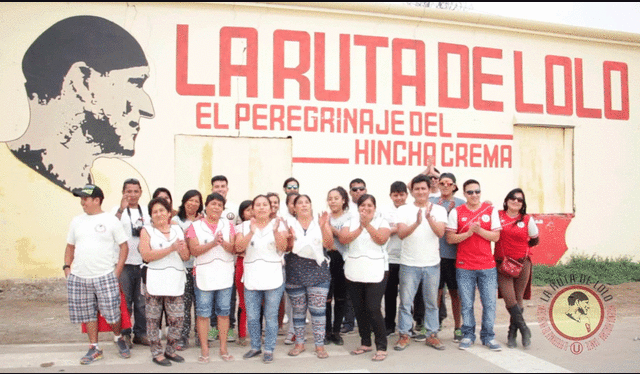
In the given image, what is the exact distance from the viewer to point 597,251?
10203 millimetres

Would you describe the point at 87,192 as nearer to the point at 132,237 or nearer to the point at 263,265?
the point at 132,237

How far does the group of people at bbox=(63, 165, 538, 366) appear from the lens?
4.75 metres

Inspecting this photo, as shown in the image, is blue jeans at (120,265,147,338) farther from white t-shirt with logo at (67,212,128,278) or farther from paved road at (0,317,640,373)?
white t-shirt with logo at (67,212,128,278)

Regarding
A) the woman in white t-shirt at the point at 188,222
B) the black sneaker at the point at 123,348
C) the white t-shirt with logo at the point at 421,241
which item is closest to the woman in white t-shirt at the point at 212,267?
the woman in white t-shirt at the point at 188,222

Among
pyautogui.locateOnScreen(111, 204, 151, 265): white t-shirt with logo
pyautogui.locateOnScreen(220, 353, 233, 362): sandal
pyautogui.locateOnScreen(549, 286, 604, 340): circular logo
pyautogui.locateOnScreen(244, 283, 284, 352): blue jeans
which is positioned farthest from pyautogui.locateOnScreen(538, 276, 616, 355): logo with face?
pyautogui.locateOnScreen(111, 204, 151, 265): white t-shirt with logo

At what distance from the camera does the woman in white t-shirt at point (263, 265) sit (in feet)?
15.5

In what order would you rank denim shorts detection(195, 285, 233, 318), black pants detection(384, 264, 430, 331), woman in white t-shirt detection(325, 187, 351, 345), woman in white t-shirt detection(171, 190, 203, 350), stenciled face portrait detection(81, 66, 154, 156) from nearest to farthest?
1. denim shorts detection(195, 285, 233, 318)
2. woman in white t-shirt detection(325, 187, 351, 345)
3. woman in white t-shirt detection(171, 190, 203, 350)
4. black pants detection(384, 264, 430, 331)
5. stenciled face portrait detection(81, 66, 154, 156)

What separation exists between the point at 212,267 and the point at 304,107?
15.0ft

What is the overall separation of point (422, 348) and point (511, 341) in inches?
36.0

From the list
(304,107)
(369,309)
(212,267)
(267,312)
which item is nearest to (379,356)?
(369,309)

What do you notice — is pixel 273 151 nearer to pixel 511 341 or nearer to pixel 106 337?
pixel 106 337

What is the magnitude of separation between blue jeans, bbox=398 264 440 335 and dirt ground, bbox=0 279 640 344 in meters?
1.26

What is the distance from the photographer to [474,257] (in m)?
5.16

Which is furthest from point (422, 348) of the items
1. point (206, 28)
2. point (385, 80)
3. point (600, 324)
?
point (206, 28)
